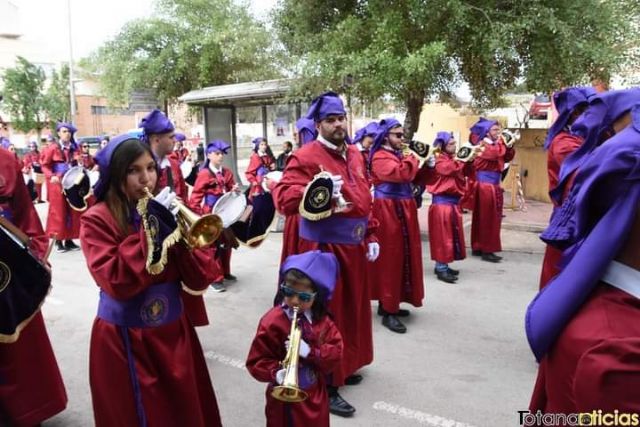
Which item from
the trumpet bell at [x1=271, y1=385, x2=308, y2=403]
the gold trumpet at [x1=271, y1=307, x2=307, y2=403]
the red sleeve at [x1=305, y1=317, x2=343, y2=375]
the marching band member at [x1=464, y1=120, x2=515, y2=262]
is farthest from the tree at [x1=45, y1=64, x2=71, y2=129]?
the trumpet bell at [x1=271, y1=385, x2=308, y2=403]

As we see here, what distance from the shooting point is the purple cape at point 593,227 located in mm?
1397

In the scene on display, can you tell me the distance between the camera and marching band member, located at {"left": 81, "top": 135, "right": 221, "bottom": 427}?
2.53 m

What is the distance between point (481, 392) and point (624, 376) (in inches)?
115

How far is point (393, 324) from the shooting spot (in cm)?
534

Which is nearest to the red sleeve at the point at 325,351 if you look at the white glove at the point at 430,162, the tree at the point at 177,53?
the white glove at the point at 430,162

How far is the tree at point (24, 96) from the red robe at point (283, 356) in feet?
120

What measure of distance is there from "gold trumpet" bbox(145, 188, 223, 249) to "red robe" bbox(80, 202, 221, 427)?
0.58 feet

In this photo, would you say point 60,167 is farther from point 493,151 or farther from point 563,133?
point 563,133

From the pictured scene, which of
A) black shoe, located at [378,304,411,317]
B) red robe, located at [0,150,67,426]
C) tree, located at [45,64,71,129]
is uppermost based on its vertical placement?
tree, located at [45,64,71,129]

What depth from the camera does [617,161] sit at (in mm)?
1400

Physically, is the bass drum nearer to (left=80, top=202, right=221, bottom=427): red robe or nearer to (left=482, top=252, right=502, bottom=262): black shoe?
(left=80, top=202, right=221, bottom=427): red robe

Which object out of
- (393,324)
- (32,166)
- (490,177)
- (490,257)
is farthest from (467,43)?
(32,166)

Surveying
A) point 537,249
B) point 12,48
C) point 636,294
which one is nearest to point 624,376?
point 636,294

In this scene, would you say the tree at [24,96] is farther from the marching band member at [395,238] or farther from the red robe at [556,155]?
the red robe at [556,155]
